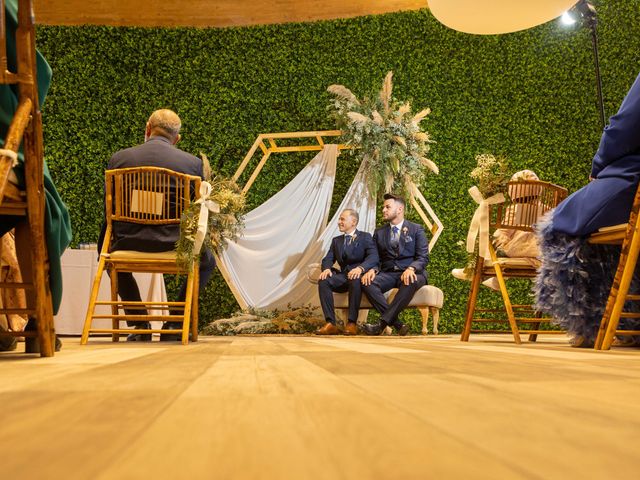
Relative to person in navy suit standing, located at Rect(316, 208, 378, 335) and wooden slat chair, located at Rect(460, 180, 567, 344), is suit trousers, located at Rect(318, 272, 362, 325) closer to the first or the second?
person in navy suit standing, located at Rect(316, 208, 378, 335)

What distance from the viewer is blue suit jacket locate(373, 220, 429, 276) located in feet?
16.8

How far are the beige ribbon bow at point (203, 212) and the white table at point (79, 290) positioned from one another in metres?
1.95

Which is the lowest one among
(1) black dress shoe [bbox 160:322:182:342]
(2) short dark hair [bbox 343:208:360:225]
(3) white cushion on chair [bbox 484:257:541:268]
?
(1) black dress shoe [bbox 160:322:182:342]

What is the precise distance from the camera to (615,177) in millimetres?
2244

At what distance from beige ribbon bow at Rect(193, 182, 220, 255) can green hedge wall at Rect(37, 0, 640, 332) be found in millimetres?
3089

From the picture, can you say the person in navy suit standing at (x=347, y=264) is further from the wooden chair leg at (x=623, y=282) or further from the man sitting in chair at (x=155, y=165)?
the wooden chair leg at (x=623, y=282)

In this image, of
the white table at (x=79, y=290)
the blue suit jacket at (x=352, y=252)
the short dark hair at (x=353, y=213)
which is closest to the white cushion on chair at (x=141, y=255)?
the white table at (x=79, y=290)

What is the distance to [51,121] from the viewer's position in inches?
247

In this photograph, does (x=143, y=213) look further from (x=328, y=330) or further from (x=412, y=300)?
(x=412, y=300)

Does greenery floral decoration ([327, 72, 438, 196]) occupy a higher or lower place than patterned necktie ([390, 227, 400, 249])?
higher

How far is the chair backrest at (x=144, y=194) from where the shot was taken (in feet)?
10.3

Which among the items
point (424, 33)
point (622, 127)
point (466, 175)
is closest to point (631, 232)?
point (622, 127)

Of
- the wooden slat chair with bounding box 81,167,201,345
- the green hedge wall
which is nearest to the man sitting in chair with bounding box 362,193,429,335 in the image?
the green hedge wall

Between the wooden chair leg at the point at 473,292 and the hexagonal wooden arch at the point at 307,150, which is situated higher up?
the hexagonal wooden arch at the point at 307,150
